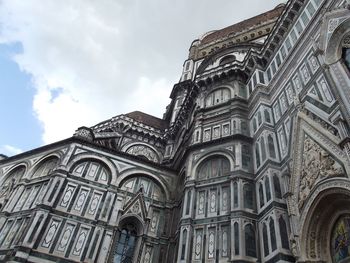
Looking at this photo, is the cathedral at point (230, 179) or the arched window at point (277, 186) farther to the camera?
the arched window at point (277, 186)

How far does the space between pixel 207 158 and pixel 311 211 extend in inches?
299

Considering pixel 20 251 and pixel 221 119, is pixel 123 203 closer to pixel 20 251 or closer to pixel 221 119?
pixel 20 251

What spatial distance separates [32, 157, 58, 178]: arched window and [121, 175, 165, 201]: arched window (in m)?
4.49

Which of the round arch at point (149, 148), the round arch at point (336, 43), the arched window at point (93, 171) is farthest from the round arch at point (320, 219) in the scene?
the round arch at point (149, 148)

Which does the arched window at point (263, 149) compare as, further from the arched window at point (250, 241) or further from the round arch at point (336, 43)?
the round arch at point (336, 43)

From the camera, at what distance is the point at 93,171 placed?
1833cm

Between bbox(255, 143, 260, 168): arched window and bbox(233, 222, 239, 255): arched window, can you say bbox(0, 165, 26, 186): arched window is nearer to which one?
bbox(233, 222, 239, 255): arched window

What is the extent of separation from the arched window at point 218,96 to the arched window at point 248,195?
765cm

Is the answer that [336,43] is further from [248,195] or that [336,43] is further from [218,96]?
[218,96]

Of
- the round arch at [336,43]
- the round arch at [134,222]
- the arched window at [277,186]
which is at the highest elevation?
the round arch at [336,43]

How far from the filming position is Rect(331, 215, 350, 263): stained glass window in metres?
9.76

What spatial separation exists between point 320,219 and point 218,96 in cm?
1266

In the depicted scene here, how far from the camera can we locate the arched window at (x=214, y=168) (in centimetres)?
1687

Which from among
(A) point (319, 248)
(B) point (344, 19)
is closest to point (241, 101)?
(B) point (344, 19)
